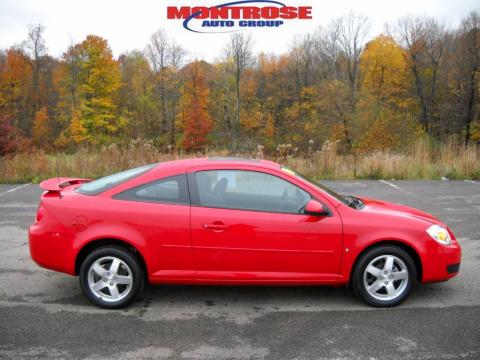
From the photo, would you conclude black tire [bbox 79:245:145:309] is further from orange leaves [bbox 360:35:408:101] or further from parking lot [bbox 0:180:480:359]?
orange leaves [bbox 360:35:408:101]

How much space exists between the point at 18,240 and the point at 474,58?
46319 mm

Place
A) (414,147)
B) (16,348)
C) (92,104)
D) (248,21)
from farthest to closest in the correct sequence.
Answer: (92,104), (248,21), (414,147), (16,348)

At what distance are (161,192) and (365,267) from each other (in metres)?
2.08

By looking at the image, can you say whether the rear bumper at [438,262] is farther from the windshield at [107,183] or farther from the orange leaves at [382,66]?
the orange leaves at [382,66]

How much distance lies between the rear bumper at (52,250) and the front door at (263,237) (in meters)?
1.22

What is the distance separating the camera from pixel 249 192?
4793 millimetres

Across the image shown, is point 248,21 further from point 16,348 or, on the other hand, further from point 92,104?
point 16,348

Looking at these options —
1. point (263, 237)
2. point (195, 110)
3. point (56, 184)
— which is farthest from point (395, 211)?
point (195, 110)

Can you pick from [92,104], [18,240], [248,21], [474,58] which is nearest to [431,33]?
[474,58]

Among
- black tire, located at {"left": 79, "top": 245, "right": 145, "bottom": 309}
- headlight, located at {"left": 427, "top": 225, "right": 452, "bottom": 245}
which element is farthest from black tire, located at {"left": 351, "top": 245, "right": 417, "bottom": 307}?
black tire, located at {"left": 79, "top": 245, "right": 145, "bottom": 309}

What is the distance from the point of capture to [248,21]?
3706 cm

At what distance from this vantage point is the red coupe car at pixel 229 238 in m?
4.56

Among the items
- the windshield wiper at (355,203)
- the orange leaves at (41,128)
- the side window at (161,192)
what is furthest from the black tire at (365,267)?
the orange leaves at (41,128)

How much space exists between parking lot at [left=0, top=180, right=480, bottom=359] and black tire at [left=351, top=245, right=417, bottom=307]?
0.09 meters
